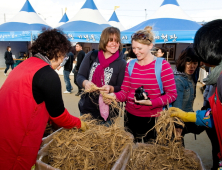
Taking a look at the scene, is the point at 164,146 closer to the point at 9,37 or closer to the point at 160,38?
the point at 160,38

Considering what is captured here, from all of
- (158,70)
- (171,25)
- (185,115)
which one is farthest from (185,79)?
(171,25)

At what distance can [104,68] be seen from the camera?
203 cm

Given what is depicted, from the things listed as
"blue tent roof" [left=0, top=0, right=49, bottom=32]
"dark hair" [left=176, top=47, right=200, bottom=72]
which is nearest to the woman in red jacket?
"dark hair" [left=176, top=47, right=200, bottom=72]

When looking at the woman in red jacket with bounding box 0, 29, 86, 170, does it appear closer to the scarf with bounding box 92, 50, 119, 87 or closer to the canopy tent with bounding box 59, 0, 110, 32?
the scarf with bounding box 92, 50, 119, 87

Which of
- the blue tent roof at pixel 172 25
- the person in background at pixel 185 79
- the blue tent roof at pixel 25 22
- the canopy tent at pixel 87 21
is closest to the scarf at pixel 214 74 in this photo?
the person in background at pixel 185 79

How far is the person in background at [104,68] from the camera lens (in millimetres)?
2006

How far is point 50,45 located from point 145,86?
1.00 meters

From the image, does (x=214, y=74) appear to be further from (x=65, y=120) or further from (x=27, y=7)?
(x=27, y=7)

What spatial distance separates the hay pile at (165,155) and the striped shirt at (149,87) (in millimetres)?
226

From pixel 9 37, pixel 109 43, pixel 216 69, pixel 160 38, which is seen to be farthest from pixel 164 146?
pixel 9 37

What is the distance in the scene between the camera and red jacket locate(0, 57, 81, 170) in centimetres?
115

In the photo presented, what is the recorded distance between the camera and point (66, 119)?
52.7 inches

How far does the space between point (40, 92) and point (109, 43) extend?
110 cm

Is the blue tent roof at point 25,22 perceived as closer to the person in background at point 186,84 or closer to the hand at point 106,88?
the hand at point 106,88
